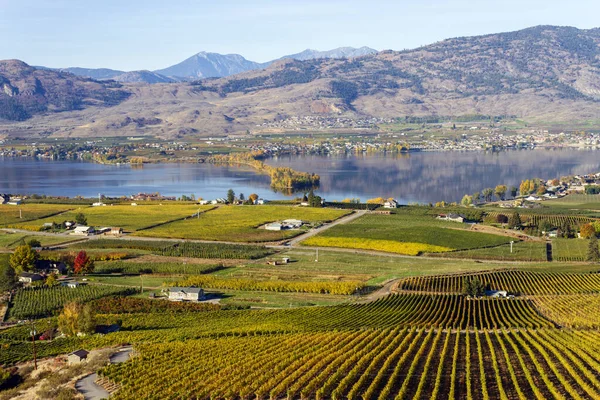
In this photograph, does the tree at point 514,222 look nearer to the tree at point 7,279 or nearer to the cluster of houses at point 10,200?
the tree at point 7,279

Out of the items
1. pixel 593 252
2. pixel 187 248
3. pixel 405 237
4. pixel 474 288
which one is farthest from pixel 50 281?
pixel 593 252

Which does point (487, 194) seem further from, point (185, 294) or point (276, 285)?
point (185, 294)

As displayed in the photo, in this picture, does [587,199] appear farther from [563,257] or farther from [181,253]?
[181,253]

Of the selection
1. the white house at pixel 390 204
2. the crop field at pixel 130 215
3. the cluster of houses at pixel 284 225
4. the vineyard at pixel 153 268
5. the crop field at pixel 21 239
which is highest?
the white house at pixel 390 204

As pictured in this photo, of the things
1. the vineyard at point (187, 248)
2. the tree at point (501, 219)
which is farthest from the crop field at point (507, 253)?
the vineyard at point (187, 248)

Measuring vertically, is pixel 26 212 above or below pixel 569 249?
above

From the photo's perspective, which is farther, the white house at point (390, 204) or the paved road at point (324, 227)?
the white house at point (390, 204)
